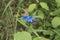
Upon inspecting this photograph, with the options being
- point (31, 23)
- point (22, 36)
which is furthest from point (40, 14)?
point (22, 36)

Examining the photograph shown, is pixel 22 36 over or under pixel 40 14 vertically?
under

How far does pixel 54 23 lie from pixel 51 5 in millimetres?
461

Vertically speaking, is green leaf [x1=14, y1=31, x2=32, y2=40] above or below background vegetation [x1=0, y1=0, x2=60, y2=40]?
below

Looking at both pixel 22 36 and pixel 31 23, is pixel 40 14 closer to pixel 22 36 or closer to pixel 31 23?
pixel 31 23

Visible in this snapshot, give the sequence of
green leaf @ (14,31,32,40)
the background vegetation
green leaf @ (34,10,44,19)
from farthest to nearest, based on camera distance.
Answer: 1. green leaf @ (34,10,44,19)
2. the background vegetation
3. green leaf @ (14,31,32,40)

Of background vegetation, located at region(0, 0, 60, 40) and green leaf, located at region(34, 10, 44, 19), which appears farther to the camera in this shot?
green leaf, located at region(34, 10, 44, 19)

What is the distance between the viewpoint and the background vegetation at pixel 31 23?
75.0 inches

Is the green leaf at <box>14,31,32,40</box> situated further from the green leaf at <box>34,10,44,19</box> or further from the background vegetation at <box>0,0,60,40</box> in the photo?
the green leaf at <box>34,10,44,19</box>

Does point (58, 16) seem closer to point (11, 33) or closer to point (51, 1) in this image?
A: point (51, 1)

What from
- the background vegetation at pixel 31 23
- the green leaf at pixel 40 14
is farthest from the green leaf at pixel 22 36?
the green leaf at pixel 40 14

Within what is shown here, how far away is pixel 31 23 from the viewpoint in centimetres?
209

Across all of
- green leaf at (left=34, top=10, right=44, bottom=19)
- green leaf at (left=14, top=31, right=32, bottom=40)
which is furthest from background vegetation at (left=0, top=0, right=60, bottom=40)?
green leaf at (left=14, top=31, right=32, bottom=40)

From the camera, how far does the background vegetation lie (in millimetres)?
1906

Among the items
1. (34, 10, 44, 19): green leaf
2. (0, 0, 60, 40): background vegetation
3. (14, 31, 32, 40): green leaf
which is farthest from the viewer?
(34, 10, 44, 19): green leaf
